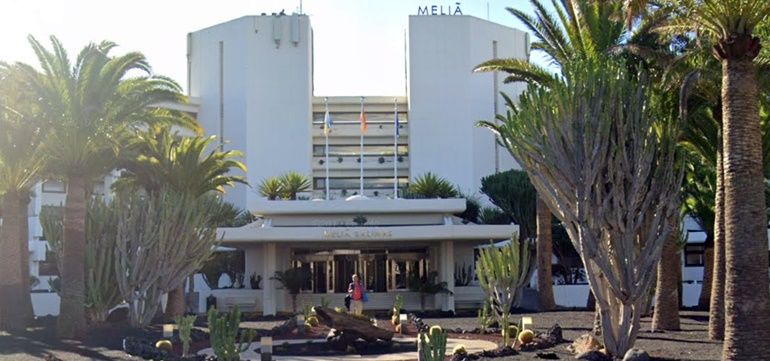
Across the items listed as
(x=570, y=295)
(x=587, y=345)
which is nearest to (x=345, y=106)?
(x=570, y=295)

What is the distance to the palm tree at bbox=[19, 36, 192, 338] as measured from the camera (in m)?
25.1

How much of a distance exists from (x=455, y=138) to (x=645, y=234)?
53628 millimetres

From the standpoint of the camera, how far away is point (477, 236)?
38.5 m

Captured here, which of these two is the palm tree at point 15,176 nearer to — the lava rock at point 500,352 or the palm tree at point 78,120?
the palm tree at point 78,120

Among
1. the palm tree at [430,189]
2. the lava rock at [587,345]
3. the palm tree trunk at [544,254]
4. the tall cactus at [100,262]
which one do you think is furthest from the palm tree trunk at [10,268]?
the palm tree at [430,189]

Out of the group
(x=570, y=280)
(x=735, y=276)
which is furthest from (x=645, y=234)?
(x=570, y=280)

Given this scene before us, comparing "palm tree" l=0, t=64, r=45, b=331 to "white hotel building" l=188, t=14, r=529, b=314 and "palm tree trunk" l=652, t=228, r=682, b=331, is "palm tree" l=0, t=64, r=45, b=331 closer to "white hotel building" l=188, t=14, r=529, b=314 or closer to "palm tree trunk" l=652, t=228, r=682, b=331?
"palm tree trunk" l=652, t=228, r=682, b=331

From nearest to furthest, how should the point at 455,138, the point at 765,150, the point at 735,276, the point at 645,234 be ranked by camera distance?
the point at 735,276 < the point at 645,234 < the point at 765,150 < the point at 455,138

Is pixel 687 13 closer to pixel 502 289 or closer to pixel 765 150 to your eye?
pixel 502 289

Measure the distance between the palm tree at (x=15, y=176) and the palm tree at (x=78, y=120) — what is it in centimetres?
83

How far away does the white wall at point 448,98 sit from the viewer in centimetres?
7331

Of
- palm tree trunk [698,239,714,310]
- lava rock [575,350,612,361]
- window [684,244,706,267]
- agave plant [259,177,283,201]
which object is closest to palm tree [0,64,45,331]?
agave plant [259,177,283,201]

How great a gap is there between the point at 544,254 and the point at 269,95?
136 feet

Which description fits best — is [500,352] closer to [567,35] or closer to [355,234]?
[567,35]
